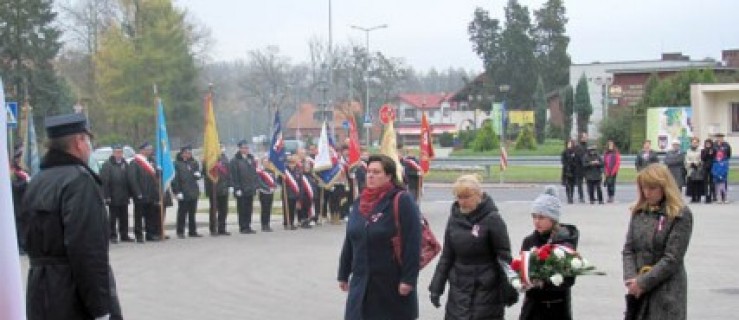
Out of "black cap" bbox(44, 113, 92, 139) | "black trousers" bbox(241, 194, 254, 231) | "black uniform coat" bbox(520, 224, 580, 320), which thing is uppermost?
"black cap" bbox(44, 113, 92, 139)

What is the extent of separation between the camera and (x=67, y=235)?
19.2ft

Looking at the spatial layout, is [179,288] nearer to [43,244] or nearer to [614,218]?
[43,244]

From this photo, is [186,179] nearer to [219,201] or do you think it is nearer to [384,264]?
[219,201]

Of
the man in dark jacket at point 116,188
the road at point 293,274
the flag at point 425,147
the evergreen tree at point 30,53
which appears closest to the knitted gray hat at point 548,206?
the road at point 293,274

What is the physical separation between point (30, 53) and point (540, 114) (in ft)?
154

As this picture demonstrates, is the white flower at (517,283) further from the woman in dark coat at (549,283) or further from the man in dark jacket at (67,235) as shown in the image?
the man in dark jacket at (67,235)

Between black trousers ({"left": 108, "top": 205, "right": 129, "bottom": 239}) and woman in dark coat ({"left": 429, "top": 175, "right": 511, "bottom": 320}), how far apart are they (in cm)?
1379

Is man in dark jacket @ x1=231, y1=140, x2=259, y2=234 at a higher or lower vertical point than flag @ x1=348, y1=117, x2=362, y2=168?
lower

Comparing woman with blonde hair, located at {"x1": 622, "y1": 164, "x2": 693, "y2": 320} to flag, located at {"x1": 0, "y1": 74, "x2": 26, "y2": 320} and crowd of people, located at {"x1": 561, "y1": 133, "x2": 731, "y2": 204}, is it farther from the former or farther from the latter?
crowd of people, located at {"x1": 561, "y1": 133, "x2": 731, "y2": 204}

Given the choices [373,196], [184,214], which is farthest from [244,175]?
[373,196]

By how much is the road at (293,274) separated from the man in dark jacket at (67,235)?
573cm

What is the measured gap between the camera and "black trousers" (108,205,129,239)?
20844mm

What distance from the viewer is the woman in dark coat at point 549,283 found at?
7.60 metres

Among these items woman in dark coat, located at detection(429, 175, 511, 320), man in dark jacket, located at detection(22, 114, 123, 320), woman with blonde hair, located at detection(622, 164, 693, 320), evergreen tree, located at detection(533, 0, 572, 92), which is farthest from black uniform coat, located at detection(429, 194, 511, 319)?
evergreen tree, located at detection(533, 0, 572, 92)
